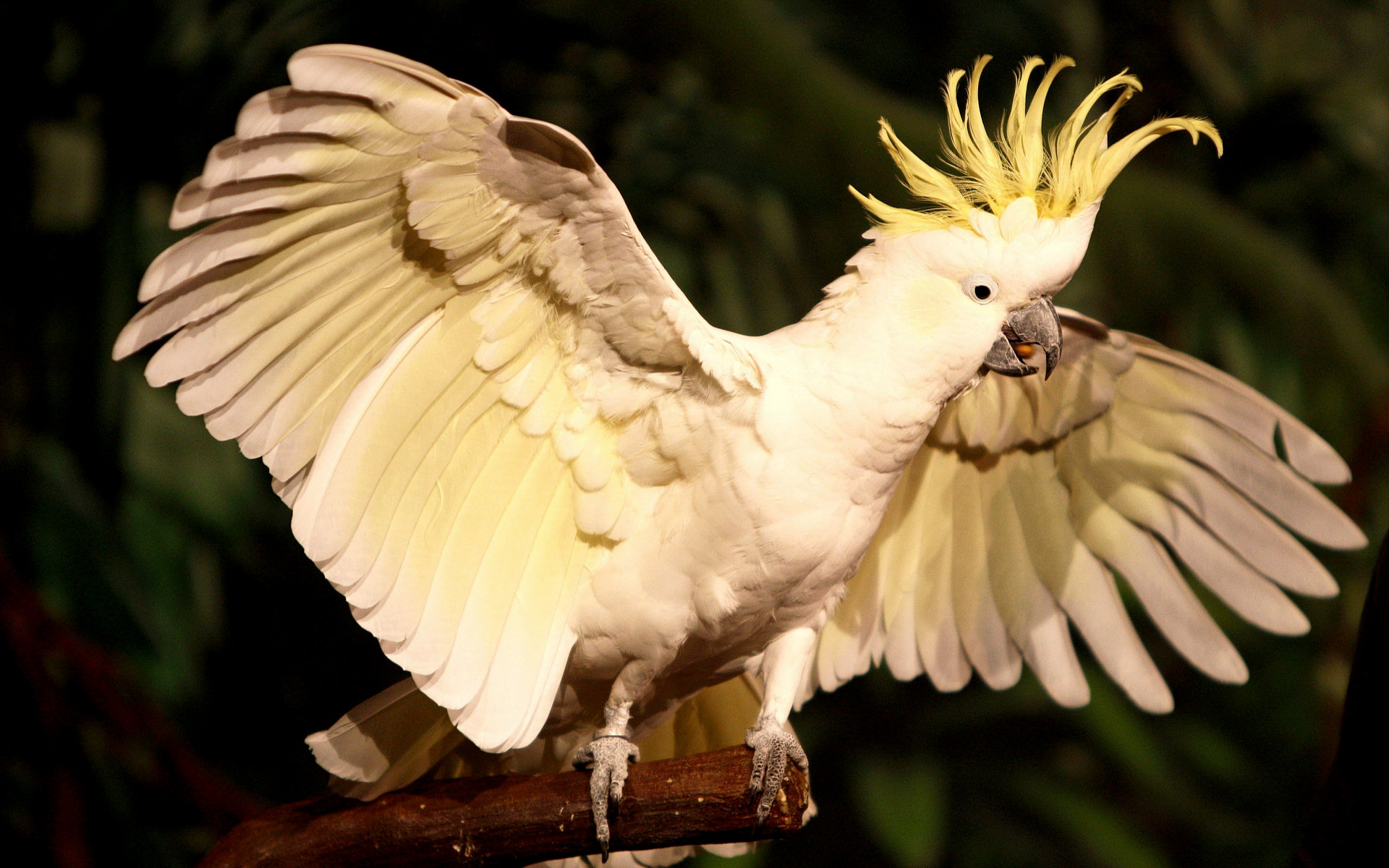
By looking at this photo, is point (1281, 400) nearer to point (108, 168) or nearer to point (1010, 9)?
point (1010, 9)

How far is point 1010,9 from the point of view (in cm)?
253

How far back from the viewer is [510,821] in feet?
3.47

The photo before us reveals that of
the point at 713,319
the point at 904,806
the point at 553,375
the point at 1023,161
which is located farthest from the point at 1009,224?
the point at 904,806

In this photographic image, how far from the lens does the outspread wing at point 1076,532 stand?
1254 millimetres

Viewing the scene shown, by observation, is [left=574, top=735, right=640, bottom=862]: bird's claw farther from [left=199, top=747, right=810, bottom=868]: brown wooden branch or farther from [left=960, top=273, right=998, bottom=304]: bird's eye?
[left=960, top=273, right=998, bottom=304]: bird's eye

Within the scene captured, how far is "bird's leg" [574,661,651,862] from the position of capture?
3.36 ft

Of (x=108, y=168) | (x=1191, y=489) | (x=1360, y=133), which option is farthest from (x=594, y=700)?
(x=1360, y=133)

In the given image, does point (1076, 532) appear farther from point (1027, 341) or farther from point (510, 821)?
point (510, 821)

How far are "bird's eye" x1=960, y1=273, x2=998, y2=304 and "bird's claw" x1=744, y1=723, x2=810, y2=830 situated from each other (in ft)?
1.48

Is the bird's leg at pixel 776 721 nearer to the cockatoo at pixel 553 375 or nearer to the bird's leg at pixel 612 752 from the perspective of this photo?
the cockatoo at pixel 553 375

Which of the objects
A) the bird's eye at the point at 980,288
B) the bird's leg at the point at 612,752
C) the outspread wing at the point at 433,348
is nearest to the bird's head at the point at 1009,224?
the bird's eye at the point at 980,288

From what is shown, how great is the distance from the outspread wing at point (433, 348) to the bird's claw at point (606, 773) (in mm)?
81

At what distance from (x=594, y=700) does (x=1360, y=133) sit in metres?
2.63

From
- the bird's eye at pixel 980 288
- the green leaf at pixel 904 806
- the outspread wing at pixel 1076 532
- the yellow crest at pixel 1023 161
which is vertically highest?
the yellow crest at pixel 1023 161
